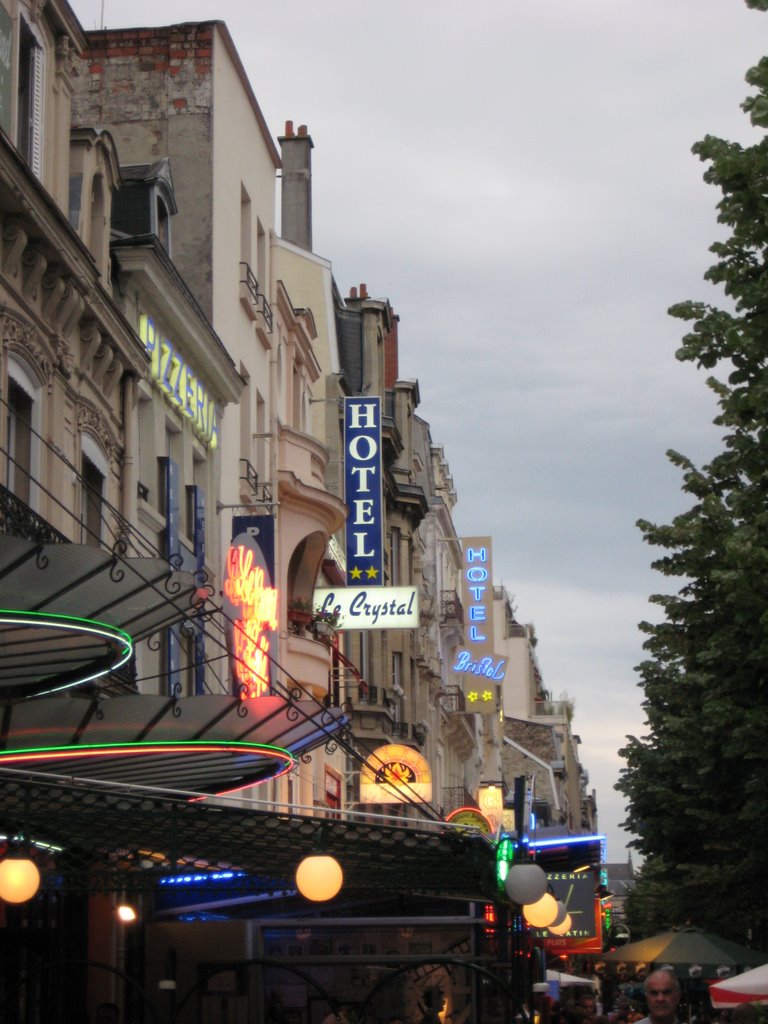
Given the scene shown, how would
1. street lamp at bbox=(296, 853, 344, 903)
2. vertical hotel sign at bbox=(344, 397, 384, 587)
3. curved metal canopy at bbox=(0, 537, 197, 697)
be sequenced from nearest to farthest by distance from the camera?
curved metal canopy at bbox=(0, 537, 197, 697), street lamp at bbox=(296, 853, 344, 903), vertical hotel sign at bbox=(344, 397, 384, 587)

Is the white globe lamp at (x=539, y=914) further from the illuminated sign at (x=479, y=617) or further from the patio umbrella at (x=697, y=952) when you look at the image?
the illuminated sign at (x=479, y=617)

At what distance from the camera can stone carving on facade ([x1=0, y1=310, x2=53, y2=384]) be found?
55.3ft

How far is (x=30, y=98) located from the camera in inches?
720

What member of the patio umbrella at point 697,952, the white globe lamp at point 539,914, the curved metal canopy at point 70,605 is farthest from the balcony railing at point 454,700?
the curved metal canopy at point 70,605

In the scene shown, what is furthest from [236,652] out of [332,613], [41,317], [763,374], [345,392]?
[345,392]

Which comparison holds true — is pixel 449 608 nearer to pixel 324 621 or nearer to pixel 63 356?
pixel 324 621

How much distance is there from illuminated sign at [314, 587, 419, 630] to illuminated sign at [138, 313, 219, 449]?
8396 millimetres

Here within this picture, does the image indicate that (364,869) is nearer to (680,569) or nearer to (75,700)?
(75,700)

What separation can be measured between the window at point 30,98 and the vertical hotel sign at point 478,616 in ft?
140

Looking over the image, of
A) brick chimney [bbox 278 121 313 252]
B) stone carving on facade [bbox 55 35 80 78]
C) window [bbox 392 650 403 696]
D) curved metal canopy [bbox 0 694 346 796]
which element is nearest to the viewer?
curved metal canopy [bbox 0 694 346 796]

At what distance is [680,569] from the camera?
795 inches

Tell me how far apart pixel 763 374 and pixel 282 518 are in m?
14.0

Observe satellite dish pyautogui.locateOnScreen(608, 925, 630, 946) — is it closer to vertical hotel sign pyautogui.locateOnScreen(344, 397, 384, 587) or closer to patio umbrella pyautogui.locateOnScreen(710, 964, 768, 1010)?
vertical hotel sign pyautogui.locateOnScreen(344, 397, 384, 587)

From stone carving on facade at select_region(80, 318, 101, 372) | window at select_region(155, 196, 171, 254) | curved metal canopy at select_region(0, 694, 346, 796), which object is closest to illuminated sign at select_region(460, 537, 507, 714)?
window at select_region(155, 196, 171, 254)
